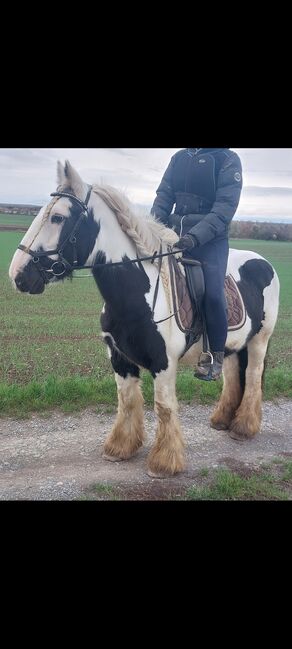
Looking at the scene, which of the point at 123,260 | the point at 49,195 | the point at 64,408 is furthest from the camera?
the point at 64,408

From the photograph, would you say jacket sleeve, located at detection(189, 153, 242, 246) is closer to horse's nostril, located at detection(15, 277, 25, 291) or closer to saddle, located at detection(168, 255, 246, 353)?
saddle, located at detection(168, 255, 246, 353)

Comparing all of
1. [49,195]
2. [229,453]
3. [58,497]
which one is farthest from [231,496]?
[49,195]

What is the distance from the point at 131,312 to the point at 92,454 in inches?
60.4

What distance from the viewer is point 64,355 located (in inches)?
285

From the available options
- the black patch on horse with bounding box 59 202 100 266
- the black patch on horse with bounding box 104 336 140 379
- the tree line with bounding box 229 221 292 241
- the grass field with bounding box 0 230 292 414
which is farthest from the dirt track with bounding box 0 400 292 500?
the tree line with bounding box 229 221 292 241

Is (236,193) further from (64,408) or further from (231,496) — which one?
(64,408)

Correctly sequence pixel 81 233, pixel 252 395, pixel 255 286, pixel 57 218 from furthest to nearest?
pixel 252 395, pixel 255 286, pixel 81 233, pixel 57 218

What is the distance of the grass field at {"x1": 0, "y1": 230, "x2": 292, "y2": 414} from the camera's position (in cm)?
515

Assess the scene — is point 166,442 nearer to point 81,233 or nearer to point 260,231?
point 81,233

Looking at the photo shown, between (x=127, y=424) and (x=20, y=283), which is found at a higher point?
(x=20, y=283)

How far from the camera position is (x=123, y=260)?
3.30 metres

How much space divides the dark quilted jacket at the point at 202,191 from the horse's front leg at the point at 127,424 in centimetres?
134

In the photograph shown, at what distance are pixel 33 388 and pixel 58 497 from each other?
6.47ft

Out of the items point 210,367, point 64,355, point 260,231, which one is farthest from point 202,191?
point 64,355
